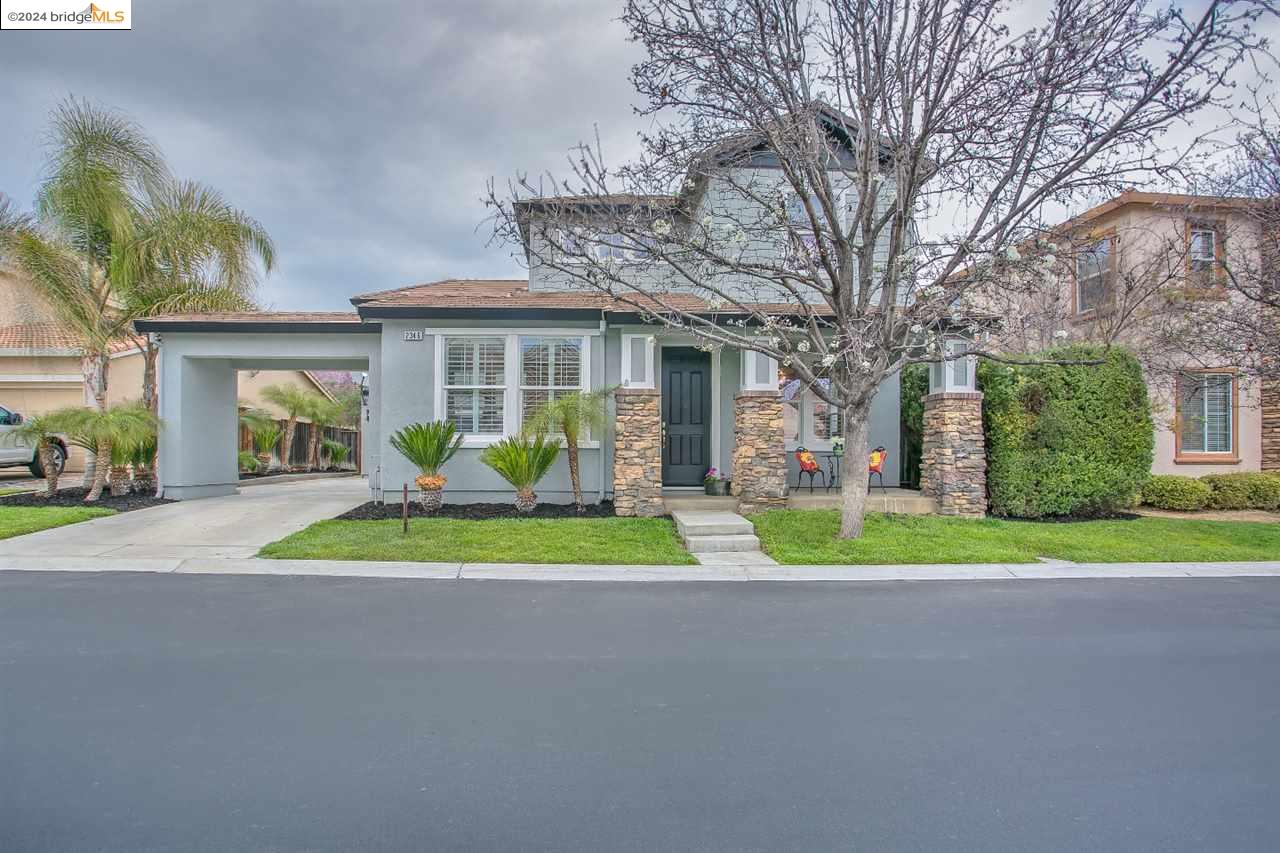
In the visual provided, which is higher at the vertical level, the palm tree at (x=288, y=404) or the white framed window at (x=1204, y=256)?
the white framed window at (x=1204, y=256)

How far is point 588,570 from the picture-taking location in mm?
7969

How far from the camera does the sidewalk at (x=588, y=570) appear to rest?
7645 millimetres

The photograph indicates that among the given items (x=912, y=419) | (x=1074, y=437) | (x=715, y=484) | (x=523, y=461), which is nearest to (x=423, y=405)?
(x=523, y=461)

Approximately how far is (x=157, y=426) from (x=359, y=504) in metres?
3.94

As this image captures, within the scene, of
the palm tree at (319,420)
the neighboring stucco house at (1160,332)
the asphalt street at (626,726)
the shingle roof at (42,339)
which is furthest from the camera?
the palm tree at (319,420)

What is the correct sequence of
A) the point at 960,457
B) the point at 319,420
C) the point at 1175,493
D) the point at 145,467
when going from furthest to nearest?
the point at 319,420 → the point at 1175,493 → the point at 145,467 → the point at 960,457

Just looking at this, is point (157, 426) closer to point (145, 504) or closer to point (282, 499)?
point (145, 504)

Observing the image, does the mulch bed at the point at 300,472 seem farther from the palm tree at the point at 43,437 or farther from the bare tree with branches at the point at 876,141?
the bare tree with branches at the point at 876,141

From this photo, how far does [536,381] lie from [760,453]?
4164 millimetres

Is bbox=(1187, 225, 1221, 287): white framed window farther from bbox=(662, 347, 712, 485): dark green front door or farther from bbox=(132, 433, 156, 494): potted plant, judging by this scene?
bbox=(132, 433, 156, 494): potted plant

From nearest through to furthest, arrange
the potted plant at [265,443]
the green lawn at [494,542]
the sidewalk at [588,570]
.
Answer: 1. the sidewalk at [588,570]
2. the green lawn at [494,542]
3. the potted plant at [265,443]

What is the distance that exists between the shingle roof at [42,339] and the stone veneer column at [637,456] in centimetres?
1032

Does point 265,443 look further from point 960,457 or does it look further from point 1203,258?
point 1203,258

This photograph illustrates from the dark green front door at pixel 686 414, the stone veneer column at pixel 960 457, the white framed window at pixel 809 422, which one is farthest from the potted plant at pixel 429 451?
the stone veneer column at pixel 960 457
